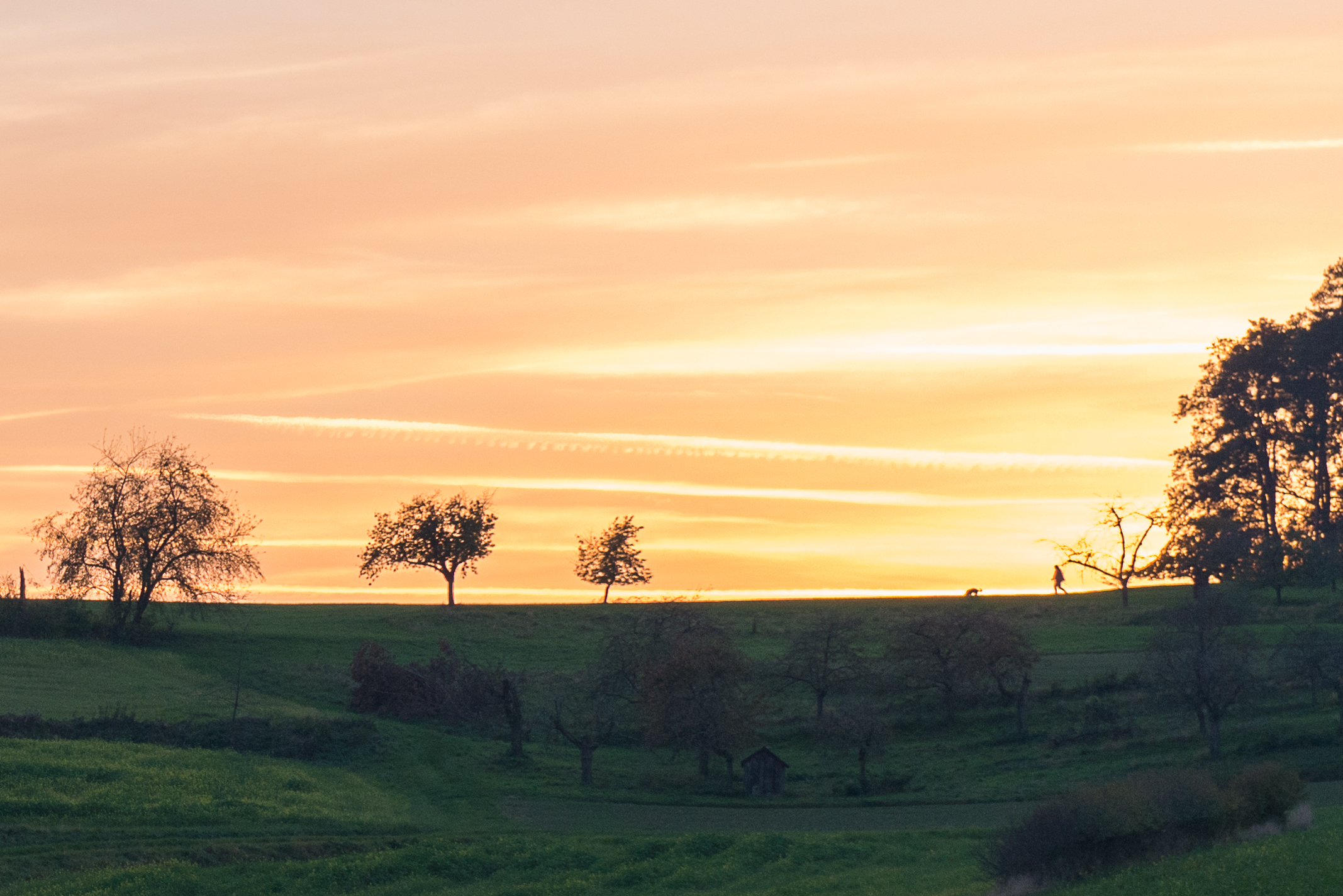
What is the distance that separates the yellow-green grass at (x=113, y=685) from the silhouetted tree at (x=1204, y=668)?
42869 mm

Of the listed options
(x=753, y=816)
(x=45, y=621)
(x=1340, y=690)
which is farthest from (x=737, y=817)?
(x=45, y=621)

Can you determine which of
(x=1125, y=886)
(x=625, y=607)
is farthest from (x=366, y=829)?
(x=625, y=607)

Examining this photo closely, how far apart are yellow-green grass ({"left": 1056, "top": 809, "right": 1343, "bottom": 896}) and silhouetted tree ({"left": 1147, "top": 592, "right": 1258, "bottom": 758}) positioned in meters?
24.3

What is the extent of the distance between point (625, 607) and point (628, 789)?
167ft

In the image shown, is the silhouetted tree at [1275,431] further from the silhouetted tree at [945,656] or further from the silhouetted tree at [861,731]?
the silhouetted tree at [861,731]

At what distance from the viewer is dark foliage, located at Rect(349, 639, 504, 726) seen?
74062 millimetres

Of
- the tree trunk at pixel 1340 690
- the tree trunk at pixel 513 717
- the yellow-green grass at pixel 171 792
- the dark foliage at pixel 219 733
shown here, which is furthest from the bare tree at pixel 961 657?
the yellow-green grass at pixel 171 792

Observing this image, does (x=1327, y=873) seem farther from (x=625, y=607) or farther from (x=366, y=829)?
(x=625, y=607)

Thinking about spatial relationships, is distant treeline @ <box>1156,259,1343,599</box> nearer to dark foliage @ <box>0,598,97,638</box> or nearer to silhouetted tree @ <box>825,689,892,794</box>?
silhouetted tree @ <box>825,689,892,794</box>

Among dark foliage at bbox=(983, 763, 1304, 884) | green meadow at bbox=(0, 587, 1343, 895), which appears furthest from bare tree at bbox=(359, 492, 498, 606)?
dark foliage at bbox=(983, 763, 1304, 884)

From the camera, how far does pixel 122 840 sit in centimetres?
4359

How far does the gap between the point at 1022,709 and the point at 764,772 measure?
50.3ft

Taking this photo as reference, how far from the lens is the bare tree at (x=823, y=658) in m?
74.6

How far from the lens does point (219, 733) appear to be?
2429 inches
